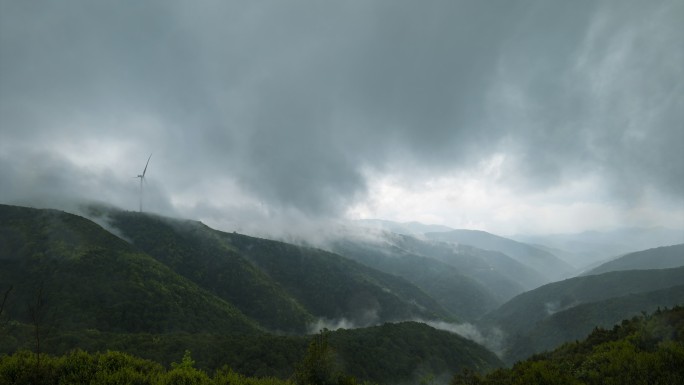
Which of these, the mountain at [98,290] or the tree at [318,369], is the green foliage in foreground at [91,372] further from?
the mountain at [98,290]

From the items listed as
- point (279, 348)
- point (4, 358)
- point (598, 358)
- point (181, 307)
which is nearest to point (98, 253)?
point (181, 307)

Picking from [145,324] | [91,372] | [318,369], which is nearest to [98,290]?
[145,324]

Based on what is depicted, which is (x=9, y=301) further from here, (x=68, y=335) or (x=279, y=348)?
(x=279, y=348)

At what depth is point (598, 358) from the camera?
31250 millimetres

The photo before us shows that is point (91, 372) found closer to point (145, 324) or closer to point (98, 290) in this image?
point (145, 324)

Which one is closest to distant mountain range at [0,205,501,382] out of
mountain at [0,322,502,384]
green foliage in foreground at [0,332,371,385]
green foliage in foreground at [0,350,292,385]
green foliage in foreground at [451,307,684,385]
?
mountain at [0,322,502,384]

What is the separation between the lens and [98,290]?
164m

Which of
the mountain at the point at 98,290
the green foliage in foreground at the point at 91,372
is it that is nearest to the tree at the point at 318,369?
the green foliage in foreground at the point at 91,372

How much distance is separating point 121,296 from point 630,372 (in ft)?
635

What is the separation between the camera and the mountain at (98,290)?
14912cm

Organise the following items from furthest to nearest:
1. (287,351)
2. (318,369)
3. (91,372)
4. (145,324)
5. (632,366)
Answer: (145,324) < (287,351) < (318,369) < (632,366) < (91,372)

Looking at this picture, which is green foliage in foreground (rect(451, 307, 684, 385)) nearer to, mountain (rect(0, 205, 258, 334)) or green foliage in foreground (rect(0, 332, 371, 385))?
green foliage in foreground (rect(0, 332, 371, 385))

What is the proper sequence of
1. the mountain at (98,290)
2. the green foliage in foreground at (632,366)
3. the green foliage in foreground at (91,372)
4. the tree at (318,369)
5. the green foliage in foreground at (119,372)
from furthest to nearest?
the mountain at (98,290)
the tree at (318,369)
the green foliage in foreground at (632,366)
the green foliage in foreground at (119,372)
the green foliage in foreground at (91,372)

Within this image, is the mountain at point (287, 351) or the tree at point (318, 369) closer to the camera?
the tree at point (318, 369)
